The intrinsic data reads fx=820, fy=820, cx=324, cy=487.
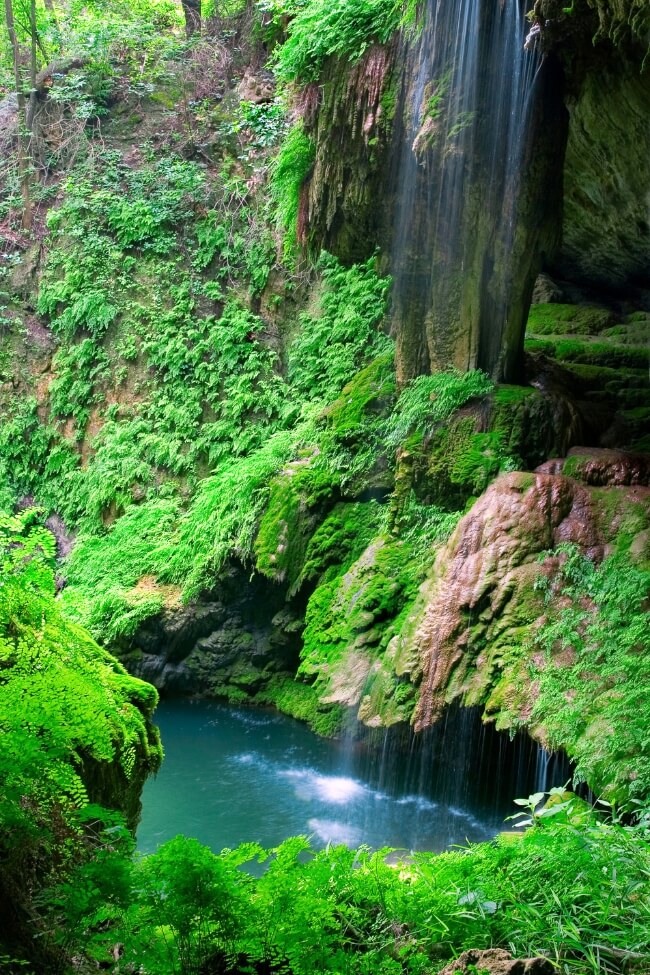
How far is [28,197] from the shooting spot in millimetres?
17391

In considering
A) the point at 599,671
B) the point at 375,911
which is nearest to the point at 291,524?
the point at 599,671

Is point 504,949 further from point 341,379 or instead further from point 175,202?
point 175,202

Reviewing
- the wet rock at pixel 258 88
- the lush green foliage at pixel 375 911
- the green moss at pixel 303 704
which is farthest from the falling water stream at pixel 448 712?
the wet rock at pixel 258 88

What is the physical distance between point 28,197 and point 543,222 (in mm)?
12298

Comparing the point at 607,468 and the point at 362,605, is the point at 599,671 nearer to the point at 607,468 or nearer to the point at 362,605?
the point at 607,468

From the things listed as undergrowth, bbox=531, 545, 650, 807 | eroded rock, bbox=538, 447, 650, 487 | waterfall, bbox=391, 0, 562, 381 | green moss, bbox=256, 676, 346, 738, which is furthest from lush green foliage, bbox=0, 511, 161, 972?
waterfall, bbox=391, 0, 562, 381

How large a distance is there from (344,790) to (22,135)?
1587cm

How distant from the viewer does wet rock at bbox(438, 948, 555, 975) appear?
247cm

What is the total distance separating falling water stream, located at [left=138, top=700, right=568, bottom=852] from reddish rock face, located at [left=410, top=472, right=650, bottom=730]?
0.39 m

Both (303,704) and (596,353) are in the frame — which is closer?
(303,704)

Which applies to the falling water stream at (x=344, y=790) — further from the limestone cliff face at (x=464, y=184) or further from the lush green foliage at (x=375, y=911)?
the limestone cliff face at (x=464, y=184)

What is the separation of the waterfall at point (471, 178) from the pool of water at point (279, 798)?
4.92m

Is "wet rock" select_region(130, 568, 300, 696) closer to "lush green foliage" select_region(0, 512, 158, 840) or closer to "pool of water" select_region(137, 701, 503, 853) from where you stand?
"pool of water" select_region(137, 701, 503, 853)

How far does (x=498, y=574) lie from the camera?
7512 millimetres
